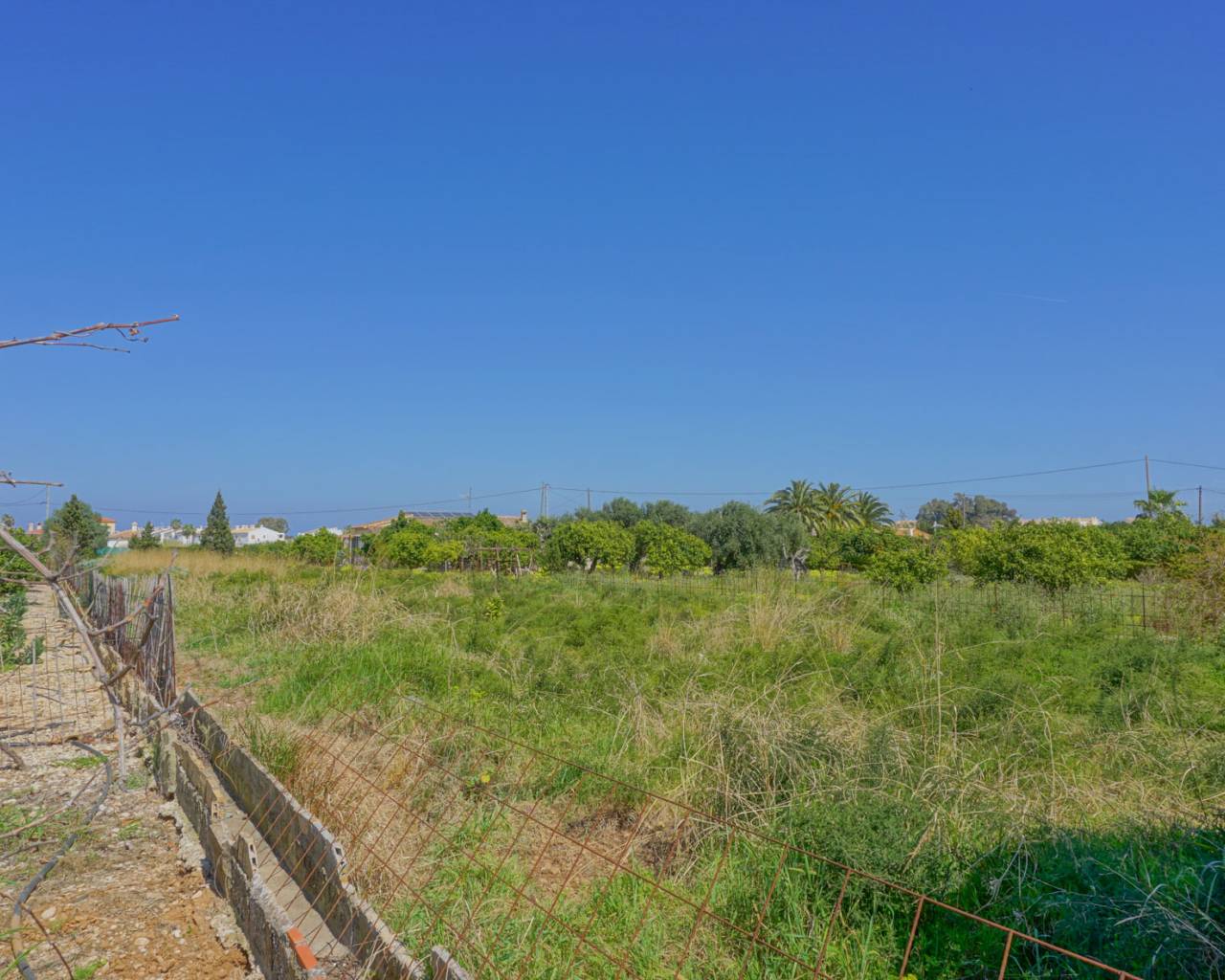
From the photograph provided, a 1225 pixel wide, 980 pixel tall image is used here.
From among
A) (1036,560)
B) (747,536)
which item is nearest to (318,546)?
(747,536)

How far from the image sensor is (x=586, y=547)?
112ft

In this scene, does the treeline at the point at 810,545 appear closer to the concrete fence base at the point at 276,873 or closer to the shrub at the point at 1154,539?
the shrub at the point at 1154,539

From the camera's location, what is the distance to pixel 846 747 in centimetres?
453

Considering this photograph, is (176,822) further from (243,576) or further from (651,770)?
(243,576)

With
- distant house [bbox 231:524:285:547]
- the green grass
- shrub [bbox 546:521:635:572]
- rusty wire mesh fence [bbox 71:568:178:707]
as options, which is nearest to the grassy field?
rusty wire mesh fence [bbox 71:568:178:707]

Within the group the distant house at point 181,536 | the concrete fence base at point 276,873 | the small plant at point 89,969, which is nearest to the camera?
the concrete fence base at point 276,873

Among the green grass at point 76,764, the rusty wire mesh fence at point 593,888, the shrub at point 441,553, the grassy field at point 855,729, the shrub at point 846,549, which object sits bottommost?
the green grass at point 76,764

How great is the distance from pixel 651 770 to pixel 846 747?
1.07 meters

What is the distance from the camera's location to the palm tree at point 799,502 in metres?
49.1

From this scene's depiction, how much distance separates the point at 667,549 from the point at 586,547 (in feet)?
11.4

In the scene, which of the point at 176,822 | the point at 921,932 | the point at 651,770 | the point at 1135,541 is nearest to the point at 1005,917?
the point at 921,932

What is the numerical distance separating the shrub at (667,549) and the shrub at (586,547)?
136cm

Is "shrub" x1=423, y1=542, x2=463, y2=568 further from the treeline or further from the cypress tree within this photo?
the cypress tree

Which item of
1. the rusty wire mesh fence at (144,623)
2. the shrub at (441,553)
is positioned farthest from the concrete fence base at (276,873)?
the shrub at (441,553)
